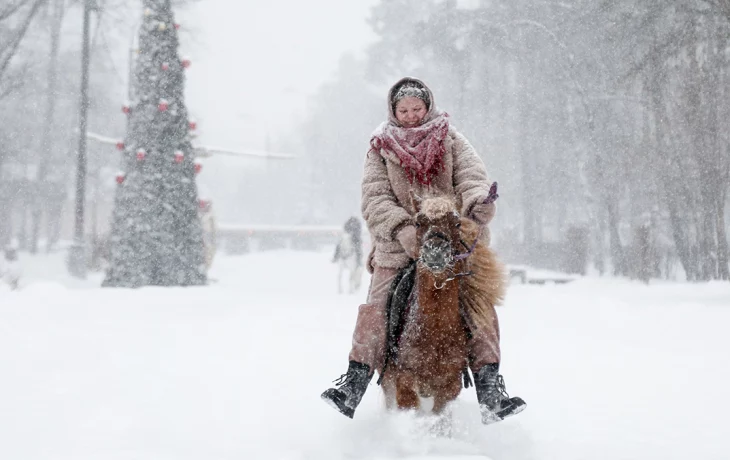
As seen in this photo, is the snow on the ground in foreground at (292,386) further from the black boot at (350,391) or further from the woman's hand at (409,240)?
the woman's hand at (409,240)

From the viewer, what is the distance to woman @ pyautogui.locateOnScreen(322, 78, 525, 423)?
3305 mm

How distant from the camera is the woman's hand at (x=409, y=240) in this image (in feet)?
10.7

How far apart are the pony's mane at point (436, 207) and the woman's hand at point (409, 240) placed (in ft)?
A: 0.37

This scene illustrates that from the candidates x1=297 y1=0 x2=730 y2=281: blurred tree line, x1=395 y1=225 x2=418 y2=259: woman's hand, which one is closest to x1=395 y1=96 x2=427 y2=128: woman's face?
x1=395 y1=225 x2=418 y2=259: woman's hand

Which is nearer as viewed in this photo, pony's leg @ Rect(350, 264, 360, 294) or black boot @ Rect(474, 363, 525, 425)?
black boot @ Rect(474, 363, 525, 425)

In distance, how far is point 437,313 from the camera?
3219 mm

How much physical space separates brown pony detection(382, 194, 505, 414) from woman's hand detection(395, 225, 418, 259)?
36 millimetres

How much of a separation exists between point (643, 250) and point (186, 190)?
11.5 meters

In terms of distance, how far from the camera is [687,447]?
3496 millimetres

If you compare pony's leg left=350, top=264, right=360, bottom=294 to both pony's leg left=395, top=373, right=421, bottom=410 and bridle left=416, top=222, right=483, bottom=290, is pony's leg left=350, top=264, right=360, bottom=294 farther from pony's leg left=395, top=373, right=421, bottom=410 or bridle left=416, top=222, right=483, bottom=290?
bridle left=416, top=222, right=483, bottom=290

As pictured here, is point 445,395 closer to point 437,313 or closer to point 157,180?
point 437,313

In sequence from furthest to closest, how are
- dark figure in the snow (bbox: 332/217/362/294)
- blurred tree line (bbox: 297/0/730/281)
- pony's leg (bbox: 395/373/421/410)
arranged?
dark figure in the snow (bbox: 332/217/362/294) → blurred tree line (bbox: 297/0/730/281) → pony's leg (bbox: 395/373/421/410)

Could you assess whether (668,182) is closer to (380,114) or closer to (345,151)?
(380,114)

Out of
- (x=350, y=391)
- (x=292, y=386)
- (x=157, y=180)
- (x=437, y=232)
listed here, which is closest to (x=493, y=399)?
(x=350, y=391)
